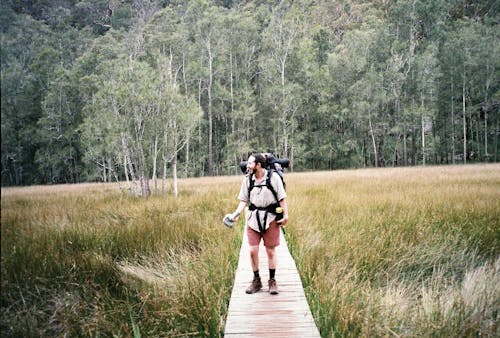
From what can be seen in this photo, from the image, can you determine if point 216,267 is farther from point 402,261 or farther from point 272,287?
point 402,261

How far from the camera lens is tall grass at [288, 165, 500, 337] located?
292 cm

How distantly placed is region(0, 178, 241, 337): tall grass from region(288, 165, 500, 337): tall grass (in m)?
1.14

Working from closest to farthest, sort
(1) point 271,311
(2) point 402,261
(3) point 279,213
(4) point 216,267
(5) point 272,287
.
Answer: (1) point 271,311 < (3) point 279,213 < (5) point 272,287 < (4) point 216,267 < (2) point 402,261

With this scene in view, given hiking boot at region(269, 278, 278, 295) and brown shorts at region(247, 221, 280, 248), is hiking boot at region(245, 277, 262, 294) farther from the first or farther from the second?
brown shorts at region(247, 221, 280, 248)

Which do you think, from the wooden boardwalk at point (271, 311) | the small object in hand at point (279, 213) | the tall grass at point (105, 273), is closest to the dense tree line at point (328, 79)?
the tall grass at point (105, 273)

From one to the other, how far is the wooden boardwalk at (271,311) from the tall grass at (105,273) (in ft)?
0.50

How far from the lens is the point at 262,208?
329cm

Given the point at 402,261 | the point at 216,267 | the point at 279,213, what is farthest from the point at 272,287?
the point at 402,261

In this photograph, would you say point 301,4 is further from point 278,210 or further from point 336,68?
point 278,210

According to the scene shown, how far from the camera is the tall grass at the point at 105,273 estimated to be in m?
2.67

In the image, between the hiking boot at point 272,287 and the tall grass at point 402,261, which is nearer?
the tall grass at point 402,261

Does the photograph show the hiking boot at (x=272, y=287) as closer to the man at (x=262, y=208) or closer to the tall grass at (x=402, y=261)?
the man at (x=262, y=208)

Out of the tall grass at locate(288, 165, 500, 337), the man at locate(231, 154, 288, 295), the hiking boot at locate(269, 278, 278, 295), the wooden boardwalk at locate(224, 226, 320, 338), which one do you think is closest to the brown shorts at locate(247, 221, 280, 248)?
the man at locate(231, 154, 288, 295)

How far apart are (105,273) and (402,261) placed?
4.01m
